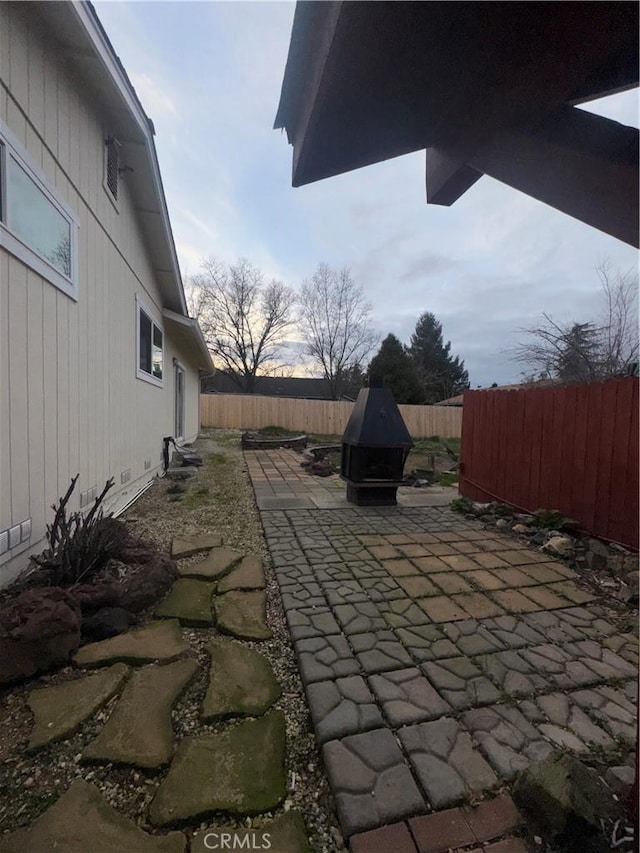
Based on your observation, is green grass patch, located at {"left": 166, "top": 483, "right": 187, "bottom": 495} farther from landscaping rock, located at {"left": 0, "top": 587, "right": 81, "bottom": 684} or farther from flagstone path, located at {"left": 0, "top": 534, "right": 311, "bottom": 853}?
landscaping rock, located at {"left": 0, "top": 587, "right": 81, "bottom": 684}

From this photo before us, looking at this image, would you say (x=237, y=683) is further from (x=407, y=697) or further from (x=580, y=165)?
(x=580, y=165)

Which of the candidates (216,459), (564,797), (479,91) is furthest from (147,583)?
(216,459)

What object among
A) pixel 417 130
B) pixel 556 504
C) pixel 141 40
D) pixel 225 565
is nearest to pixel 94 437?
pixel 225 565

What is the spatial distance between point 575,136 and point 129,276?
5360 millimetres

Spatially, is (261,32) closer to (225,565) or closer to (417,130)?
(417,130)

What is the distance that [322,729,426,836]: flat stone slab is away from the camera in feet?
3.98

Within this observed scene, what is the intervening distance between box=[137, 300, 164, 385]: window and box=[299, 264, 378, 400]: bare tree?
21.6 m

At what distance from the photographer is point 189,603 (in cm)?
245

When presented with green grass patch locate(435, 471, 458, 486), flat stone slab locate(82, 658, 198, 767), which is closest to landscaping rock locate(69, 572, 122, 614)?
flat stone slab locate(82, 658, 198, 767)

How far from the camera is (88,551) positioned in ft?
8.23

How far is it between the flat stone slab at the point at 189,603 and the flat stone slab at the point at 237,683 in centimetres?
26

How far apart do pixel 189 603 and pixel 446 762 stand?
1.71 m

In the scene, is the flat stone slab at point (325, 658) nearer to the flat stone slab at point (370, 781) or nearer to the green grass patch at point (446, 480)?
the flat stone slab at point (370, 781)

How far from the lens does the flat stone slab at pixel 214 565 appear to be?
2832mm
